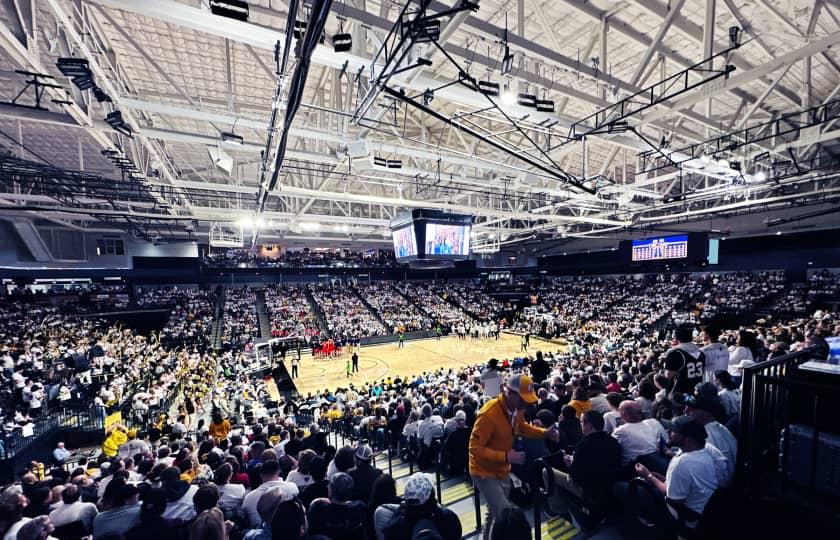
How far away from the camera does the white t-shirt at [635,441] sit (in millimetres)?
3082

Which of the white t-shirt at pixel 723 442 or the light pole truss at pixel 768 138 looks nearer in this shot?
the white t-shirt at pixel 723 442

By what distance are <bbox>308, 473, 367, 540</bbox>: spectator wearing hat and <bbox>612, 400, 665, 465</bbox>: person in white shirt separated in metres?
2.26

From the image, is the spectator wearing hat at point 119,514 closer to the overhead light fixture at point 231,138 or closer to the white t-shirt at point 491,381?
the white t-shirt at point 491,381

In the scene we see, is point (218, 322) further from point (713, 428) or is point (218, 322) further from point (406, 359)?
point (713, 428)

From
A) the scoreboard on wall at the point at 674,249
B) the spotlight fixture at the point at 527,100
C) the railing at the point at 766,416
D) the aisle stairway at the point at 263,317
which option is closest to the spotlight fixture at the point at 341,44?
the spotlight fixture at the point at 527,100

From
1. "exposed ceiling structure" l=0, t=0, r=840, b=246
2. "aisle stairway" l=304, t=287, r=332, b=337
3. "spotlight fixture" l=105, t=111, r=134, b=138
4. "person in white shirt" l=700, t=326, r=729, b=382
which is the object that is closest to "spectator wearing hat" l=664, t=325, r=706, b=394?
"person in white shirt" l=700, t=326, r=729, b=382

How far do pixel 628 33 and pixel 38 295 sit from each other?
104 feet

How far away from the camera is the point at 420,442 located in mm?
5133

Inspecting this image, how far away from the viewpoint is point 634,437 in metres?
3.12

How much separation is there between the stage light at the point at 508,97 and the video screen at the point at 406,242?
6379mm

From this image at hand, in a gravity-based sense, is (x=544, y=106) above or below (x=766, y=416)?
above

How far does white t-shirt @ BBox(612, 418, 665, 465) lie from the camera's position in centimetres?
308

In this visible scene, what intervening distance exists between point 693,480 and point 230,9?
6.39 m

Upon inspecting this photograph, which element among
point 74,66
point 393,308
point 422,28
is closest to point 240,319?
point 393,308
